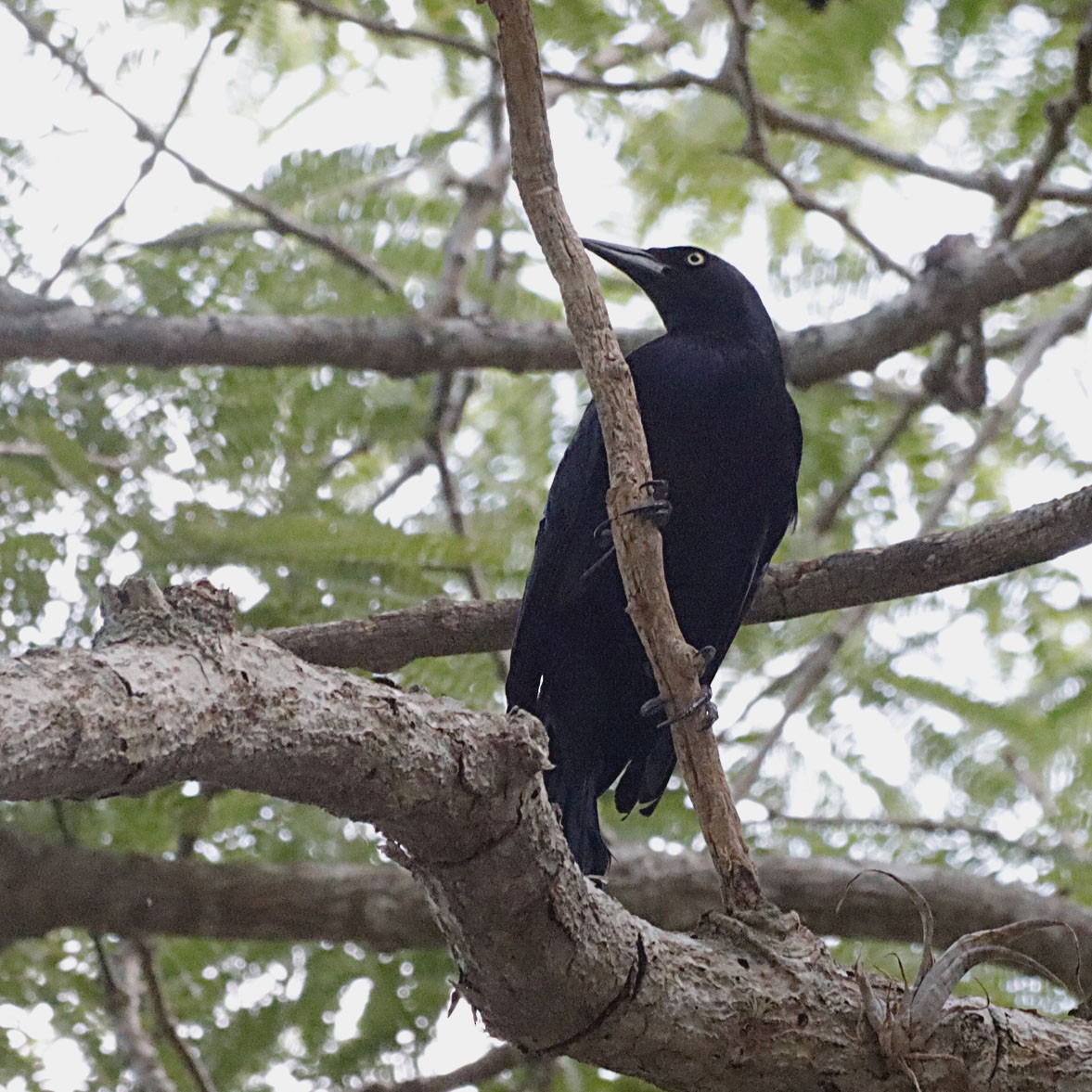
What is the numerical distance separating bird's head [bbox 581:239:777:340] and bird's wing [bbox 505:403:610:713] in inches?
24.5

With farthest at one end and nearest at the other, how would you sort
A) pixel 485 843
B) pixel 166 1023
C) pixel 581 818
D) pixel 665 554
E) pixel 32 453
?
1. pixel 32 453
2. pixel 166 1023
3. pixel 665 554
4. pixel 581 818
5. pixel 485 843

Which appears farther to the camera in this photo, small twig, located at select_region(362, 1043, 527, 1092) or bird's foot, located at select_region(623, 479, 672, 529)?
small twig, located at select_region(362, 1043, 527, 1092)

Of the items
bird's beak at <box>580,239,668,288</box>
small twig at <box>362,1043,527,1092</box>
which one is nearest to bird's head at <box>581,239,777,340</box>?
bird's beak at <box>580,239,668,288</box>

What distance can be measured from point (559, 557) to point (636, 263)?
4.05 feet

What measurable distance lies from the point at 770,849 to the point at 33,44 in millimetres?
3341

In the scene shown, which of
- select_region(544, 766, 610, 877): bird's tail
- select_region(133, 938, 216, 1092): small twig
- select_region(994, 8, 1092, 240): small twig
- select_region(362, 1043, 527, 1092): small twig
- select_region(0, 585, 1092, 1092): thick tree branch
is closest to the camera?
select_region(0, 585, 1092, 1092): thick tree branch

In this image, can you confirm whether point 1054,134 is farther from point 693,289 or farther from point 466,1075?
point 466,1075

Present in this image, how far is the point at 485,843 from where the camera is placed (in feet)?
7.56

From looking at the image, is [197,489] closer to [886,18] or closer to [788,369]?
[788,369]

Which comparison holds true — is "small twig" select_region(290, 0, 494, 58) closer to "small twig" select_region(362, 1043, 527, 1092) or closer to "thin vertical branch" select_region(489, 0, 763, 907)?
"thin vertical branch" select_region(489, 0, 763, 907)

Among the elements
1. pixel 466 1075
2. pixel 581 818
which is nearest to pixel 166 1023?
pixel 466 1075

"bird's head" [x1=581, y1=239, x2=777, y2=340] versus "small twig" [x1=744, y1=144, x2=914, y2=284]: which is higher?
"small twig" [x1=744, y1=144, x2=914, y2=284]

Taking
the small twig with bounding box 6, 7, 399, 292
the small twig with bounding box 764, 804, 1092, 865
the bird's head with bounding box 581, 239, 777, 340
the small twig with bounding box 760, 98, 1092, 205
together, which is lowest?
the small twig with bounding box 764, 804, 1092, 865

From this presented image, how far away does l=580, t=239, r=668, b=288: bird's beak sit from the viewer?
459 centimetres
